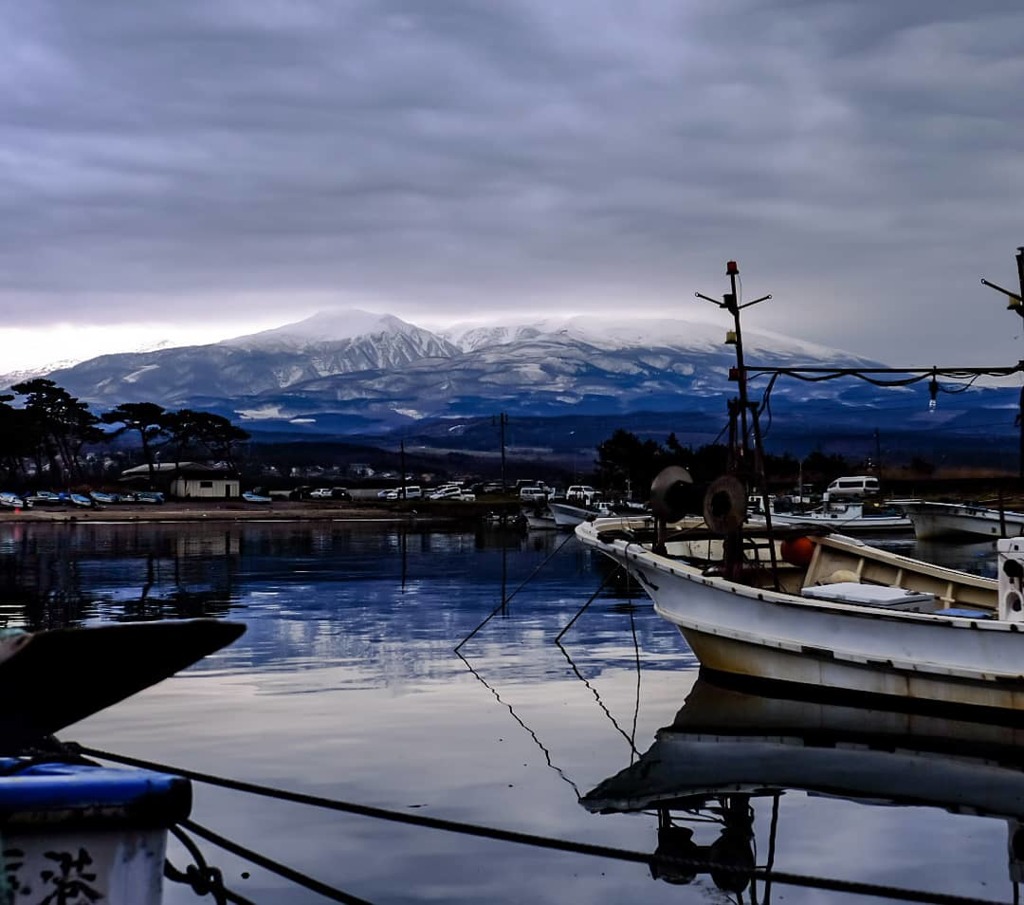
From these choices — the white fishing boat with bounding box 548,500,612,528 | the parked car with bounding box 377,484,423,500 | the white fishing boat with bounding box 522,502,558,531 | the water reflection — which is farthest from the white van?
the water reflection

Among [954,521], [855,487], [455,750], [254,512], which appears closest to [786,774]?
[455,750]

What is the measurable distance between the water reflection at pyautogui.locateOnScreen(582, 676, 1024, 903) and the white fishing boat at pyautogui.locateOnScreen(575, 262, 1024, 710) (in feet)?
1.74

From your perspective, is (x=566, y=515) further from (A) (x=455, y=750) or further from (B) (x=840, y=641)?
(A) (x=455, y=750)

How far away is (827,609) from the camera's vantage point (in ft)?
59.5

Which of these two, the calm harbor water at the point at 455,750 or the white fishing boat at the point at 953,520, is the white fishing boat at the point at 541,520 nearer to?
the white fishing boat at the point at 953,520

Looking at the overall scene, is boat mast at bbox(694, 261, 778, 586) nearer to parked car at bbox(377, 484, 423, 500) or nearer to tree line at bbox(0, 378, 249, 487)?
tree line at bbox(0, 378, 249, 487)

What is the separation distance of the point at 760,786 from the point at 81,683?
28.5 feet

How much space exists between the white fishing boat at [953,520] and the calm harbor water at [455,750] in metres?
36.3

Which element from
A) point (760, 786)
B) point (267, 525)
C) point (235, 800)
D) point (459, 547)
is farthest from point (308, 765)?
point (267, 525)

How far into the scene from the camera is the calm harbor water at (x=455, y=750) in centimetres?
1155

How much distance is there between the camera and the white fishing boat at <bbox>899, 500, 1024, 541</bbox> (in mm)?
67562

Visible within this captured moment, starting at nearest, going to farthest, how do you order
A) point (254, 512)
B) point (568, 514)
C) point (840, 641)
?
point (840, 641)
point (568, 514)
point (254, 512)

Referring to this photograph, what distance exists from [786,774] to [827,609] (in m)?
3.34

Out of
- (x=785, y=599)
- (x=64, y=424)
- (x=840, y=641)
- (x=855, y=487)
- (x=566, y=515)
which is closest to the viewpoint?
(x=840, y=641)
